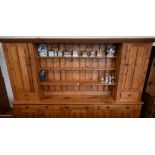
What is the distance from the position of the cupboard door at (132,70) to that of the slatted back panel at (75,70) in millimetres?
263

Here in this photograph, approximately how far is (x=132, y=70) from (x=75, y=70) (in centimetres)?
98

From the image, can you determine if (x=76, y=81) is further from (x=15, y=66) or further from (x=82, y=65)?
(x=15, y=66)

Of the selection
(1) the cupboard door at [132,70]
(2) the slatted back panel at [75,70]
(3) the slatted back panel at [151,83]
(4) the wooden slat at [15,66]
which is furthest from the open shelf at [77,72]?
(3) the slatted back panel at [151,83]

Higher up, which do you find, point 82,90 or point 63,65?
point 63,65

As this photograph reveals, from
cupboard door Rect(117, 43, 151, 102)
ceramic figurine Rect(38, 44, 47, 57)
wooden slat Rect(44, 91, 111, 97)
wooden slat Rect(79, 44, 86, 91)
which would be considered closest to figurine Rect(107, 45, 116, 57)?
cupboard door Rect(117, 43, 151, 102)

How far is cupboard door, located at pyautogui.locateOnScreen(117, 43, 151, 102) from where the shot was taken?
2.21 metres

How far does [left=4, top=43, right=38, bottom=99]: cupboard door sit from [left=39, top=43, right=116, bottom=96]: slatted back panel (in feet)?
0.94

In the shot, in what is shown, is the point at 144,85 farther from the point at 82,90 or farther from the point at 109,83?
the point at 82,90

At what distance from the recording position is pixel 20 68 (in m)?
2.37
